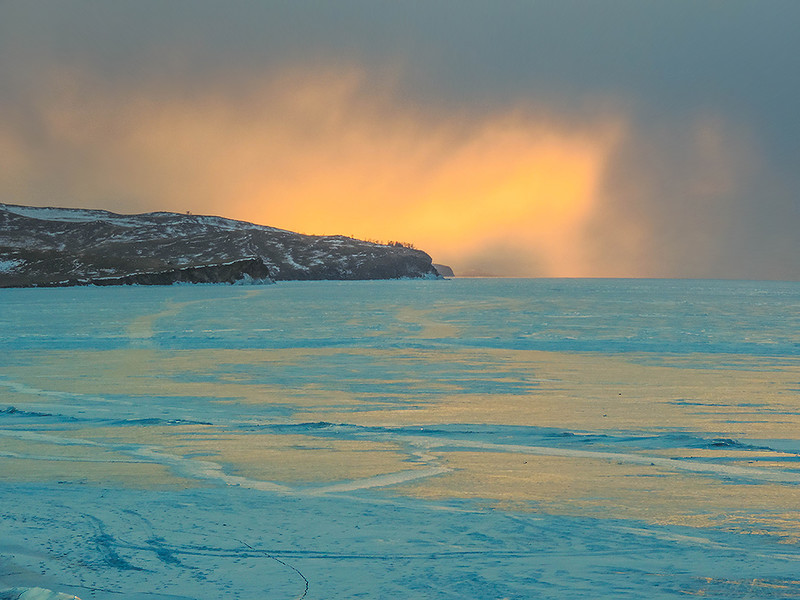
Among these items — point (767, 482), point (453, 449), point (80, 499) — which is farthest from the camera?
point (453, 449)

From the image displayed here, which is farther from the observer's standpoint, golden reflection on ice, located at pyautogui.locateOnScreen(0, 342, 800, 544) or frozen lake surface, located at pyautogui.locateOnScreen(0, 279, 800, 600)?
golden reflection on ice, located at pyautogui.locateOnScreen(0, 342, 800, 544)

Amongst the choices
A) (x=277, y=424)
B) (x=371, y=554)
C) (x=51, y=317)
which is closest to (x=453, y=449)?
(x=277, y=424)

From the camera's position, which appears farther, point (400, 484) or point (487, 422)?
point (487, 422)

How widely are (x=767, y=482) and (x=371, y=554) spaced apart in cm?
549

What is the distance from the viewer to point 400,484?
9.90 m

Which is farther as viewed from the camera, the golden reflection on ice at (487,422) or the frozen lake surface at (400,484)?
the golden reflection on ice at (487,422)

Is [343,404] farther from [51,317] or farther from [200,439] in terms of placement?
[51,317]

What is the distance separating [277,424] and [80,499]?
5621 mm

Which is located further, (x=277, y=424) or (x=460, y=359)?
(x=460, y=359)

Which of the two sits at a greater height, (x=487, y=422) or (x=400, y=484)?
(x=487, y=422)

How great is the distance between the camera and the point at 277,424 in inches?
570

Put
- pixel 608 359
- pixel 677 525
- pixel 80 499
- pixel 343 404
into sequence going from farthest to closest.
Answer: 1. pixel 608 359
2. pixel 343 404
3. pixel 80 499
4. pixel 677 525

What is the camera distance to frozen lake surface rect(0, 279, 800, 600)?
6.73 m

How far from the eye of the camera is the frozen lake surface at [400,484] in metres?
6.73
